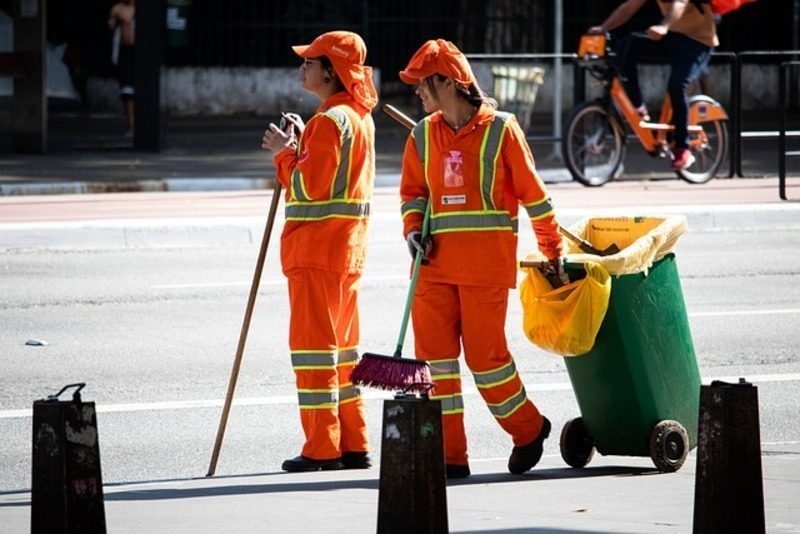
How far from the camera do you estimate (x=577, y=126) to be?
17.9m

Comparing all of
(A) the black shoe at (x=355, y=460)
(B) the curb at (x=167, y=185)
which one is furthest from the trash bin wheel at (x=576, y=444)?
(B) the curb at (x=167, y=185)

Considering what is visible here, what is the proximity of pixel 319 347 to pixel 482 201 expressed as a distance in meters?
0.91

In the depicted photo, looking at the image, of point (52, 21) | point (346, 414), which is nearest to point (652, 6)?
point (52, 21)

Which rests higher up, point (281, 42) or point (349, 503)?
point (281, 42)

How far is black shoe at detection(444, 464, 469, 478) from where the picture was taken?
294 inches

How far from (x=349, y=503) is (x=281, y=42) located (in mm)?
22128

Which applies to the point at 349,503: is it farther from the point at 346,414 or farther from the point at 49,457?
the point at 49,457

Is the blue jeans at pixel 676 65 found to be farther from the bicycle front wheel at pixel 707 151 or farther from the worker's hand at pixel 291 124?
the worker's hand at pixel 291 124

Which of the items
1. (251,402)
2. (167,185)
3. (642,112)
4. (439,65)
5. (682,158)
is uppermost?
(439,65)

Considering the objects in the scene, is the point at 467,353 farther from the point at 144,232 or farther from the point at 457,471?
the point at 144,232

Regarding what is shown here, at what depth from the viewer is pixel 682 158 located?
1811 cm

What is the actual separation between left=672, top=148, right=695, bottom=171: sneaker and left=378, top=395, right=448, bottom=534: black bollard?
43.1 ft

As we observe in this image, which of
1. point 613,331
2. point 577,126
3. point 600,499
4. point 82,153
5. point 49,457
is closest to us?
point 49,457

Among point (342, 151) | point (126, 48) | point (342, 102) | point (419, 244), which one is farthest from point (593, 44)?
point (419, 244)
